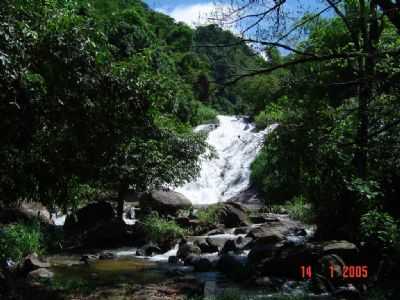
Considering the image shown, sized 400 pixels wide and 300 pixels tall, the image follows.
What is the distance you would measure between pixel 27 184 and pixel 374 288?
20.3 feet

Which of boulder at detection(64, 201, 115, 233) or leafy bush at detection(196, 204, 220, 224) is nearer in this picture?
boulder at detection(64, 201, 115, 233)

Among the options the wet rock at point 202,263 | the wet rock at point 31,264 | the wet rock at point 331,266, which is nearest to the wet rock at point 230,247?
the wet rock at point 202,263

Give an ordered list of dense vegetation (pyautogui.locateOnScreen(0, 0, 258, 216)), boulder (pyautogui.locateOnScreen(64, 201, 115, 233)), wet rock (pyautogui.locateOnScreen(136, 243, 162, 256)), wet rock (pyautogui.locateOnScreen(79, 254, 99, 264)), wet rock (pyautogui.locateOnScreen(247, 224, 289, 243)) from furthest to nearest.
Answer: boulder (pyautogui.locateOnScreen(64, 201, 115, 233)), wet rock (pyautogui.locateOnScreen(136, 243, 162, 256)), wet rock (pyautogui.locateOnScreen(247, 224, 289, 243)), wet rock (pyautogui.locateOnScreen(79, 254, 99, 264)), dense vegetation (pyautogui.locateOnScreen(0, 0, 258, 216))

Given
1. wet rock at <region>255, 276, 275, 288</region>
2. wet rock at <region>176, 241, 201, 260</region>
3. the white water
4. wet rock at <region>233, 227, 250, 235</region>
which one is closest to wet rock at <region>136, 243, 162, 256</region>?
wet rock at <region>176, 241, 201, 260</region>

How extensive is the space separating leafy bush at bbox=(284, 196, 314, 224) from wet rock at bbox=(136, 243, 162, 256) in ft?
16.8

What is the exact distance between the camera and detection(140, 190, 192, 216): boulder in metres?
19.3

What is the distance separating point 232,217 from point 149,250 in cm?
446

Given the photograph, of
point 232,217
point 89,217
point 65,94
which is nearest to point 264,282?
point 65,94

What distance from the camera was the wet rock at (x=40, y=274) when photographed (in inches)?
407

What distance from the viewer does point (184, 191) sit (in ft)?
89.0

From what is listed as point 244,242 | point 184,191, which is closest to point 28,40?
point 244,242
